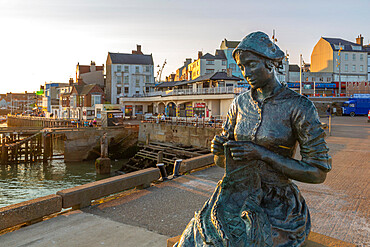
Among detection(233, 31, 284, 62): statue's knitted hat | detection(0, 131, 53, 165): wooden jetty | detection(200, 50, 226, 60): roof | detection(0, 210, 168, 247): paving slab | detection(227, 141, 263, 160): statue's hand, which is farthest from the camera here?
detection(200, 50, 226, 60): roof

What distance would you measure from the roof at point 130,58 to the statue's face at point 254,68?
61431 mm

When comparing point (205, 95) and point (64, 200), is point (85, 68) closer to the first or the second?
point (205, 95)

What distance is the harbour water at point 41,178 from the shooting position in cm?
1804

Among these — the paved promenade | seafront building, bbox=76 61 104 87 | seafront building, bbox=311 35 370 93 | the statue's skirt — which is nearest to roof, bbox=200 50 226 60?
seafront building, bbox=311 35 370 93

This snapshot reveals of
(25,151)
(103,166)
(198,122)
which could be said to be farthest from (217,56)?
(103,166)

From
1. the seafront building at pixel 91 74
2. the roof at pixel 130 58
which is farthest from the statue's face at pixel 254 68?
the seafront building at pixel 91 74

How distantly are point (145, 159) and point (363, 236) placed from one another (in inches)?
873

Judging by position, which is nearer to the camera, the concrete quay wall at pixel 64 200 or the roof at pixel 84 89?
the concrete quay wall at pixel 64 200

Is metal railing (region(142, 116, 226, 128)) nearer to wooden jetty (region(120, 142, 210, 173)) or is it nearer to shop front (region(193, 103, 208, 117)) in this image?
wooden jetty (region(120, 142, 210, 173))

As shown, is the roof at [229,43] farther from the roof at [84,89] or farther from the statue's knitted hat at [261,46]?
the statue's knitted hat at [261,46]

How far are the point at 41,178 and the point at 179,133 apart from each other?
47.8 ft

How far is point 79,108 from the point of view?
191 feet

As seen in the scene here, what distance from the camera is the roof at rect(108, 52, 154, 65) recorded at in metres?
61.3

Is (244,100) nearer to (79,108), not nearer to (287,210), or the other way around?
(287,210)
